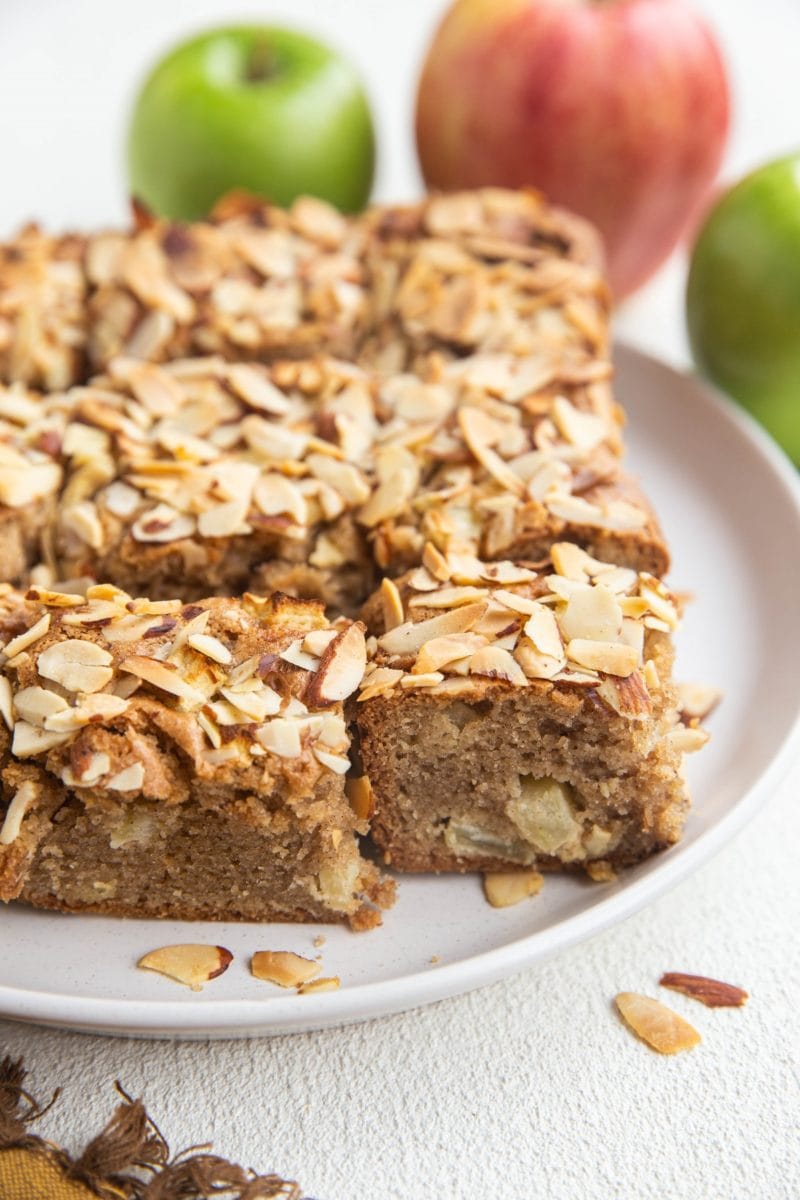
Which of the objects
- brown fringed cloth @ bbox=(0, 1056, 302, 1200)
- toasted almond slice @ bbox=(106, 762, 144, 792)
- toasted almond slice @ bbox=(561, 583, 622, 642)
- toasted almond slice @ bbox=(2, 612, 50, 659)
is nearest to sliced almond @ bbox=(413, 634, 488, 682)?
toasted almond slice @ bbox=(561, 583, 622, 642)

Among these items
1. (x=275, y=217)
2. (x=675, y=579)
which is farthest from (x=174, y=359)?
(x=675, y=579)

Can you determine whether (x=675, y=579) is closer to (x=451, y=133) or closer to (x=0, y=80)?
(x=451, y=133)

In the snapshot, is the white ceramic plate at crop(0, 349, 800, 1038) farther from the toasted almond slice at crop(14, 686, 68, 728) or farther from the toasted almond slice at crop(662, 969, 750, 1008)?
the toasted almond slice at crop(14, 686, 68, 728)

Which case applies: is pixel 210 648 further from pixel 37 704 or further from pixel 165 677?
pixel 37 704

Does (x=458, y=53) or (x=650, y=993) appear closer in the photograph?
(x=650, y=993)

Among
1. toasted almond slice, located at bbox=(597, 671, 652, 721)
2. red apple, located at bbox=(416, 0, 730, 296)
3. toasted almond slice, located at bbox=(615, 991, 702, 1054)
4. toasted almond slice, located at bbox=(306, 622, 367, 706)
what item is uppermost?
red apple, located at bbox=(416, 0, 730, 296)

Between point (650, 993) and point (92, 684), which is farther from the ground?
point (92, 684)

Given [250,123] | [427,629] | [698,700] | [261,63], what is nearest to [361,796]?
[427,629]

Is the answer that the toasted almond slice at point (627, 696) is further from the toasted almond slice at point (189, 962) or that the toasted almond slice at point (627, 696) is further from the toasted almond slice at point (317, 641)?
the toasted almond slice at point (189, 962)
